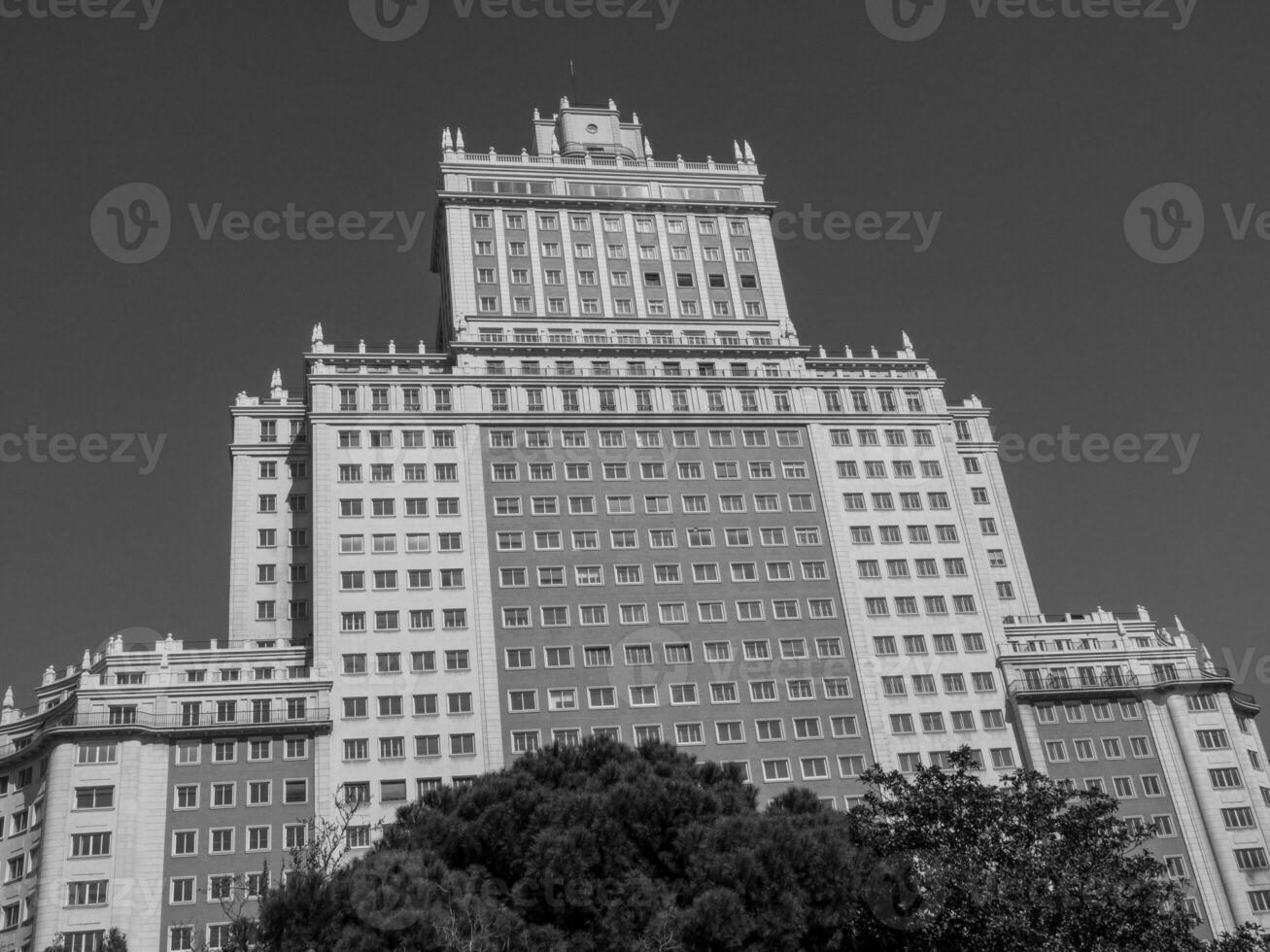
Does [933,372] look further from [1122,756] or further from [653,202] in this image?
[1122,756]

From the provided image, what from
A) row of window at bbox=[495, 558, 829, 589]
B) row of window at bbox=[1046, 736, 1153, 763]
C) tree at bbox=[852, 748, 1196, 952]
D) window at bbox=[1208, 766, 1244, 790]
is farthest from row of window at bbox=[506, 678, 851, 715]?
tree at bbox=[852, 748, 1196, 952]

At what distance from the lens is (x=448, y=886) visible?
43.4 meters

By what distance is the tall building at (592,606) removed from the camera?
72.6 m

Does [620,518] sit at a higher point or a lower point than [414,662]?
higher

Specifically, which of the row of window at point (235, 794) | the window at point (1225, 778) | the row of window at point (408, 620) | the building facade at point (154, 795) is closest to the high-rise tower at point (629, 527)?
the row of window at point (408, 620)

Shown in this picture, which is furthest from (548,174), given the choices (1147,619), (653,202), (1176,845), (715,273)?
(1176,845)

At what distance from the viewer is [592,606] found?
82500mm

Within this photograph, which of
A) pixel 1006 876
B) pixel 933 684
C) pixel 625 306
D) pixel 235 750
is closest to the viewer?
pixel 1006 876

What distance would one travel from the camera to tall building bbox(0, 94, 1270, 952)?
238 feet

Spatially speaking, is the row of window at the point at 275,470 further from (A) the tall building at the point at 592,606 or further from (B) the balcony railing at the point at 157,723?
(B) the balcony railing at the point at 157,723

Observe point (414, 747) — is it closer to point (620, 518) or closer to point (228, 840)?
point (228, 840)

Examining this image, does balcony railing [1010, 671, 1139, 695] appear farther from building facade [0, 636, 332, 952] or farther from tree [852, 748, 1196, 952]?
building facade [0, 636, 332, 952]

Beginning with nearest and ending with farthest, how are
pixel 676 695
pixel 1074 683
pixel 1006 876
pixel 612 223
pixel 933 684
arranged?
pixel 1006 876, pixel 676 695, pixel 933 684, pixel 1074 683, pixel 612 223

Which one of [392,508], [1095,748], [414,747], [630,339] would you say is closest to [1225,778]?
[1095,748]
